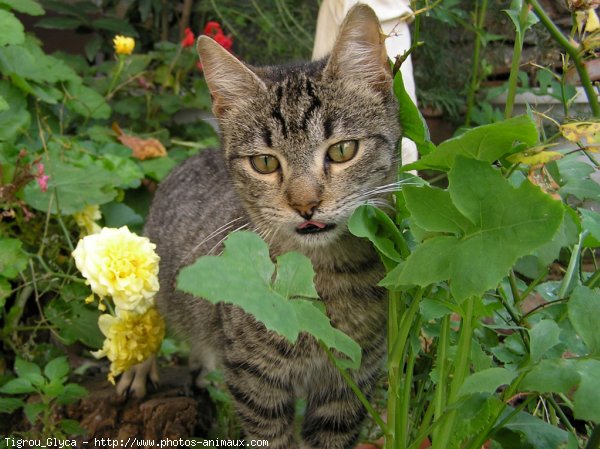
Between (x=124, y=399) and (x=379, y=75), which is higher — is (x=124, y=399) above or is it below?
below

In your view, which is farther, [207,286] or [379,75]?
[379,75]

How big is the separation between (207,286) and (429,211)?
0.31 m

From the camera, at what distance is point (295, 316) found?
86 centimetres

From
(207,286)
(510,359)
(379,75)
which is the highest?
(379,75)

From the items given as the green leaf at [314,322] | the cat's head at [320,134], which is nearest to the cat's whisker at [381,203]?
the cat's head at [320,134]

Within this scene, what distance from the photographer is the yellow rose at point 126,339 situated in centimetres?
191

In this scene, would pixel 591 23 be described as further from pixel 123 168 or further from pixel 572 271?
pixel 123 168

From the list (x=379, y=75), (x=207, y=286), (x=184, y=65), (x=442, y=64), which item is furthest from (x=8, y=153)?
(x=442, y=64)

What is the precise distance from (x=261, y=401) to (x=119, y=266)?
48 cm

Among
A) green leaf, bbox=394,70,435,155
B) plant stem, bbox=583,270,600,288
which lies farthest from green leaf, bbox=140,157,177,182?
plant stem, bbox=583,270,600,288

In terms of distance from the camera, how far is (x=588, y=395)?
0.80m

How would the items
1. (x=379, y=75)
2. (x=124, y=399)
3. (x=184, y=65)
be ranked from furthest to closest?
1. (x=184, y=65)
2. (x=124, y=399)
3. (x=379, y=75)

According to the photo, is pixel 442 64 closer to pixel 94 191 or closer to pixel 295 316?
pixel 94 191

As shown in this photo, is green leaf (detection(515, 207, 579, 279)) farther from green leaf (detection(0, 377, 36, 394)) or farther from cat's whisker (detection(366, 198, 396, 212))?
green leaf (detection(0, 377, 36, 394))
